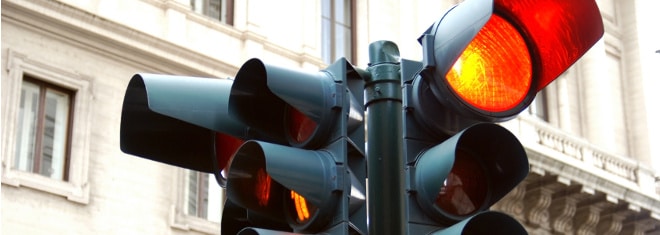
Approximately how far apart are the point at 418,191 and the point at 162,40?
14.2 m

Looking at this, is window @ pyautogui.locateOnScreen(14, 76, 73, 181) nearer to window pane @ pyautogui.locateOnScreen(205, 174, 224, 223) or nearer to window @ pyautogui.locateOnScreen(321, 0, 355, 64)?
window pane @ pyautogui.locateOnScreen(205, 174, 224, 223)

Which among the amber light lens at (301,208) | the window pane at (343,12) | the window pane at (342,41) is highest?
the window pane at (343,12)

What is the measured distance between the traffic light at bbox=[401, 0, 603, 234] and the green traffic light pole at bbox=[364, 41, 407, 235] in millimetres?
115

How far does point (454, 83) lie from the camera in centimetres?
347

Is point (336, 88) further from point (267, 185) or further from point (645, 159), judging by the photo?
point (645, 159)

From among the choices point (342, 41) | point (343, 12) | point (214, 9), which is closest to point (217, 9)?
point (214, 9)

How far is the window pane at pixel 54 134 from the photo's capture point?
16.1 m

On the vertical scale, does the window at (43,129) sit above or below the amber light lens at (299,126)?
above

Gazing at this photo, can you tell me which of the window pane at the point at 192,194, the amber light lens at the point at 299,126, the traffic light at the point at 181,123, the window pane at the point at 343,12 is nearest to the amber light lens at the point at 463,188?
the amber light lens at the point at 299,126

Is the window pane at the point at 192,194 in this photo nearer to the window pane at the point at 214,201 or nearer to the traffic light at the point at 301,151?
the window pane at the point at 214,201

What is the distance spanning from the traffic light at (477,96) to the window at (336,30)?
55.9 feet

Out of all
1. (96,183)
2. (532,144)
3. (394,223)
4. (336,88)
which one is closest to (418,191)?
(394,223)

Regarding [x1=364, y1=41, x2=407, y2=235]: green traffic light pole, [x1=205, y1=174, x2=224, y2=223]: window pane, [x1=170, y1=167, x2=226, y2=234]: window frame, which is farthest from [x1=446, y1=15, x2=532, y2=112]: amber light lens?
[x1=205, y1=174, x2=224, y2=223]: window pane

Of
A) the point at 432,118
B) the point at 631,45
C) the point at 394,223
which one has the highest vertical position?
the point at 631,45
